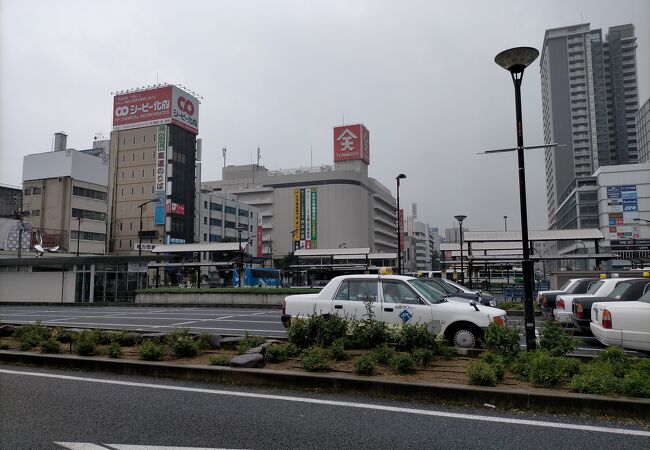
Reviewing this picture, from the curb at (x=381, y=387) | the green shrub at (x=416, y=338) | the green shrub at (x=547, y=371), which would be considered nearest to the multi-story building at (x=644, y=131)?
the green shrub at (x=416, y=338)

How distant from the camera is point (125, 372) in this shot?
7789mm

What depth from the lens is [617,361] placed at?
22.2ft

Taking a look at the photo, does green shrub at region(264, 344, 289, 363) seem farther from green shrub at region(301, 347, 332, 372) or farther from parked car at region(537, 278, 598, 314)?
parked car at region(537, 278, 598, 314)

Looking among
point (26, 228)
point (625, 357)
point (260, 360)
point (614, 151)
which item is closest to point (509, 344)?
point (625, 357)

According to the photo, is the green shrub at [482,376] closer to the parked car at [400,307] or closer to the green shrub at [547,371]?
the green shrub at [547,371]

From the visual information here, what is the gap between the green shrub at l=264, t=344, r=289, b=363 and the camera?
7.79m

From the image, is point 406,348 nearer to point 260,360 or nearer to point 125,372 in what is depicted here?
point 260,360

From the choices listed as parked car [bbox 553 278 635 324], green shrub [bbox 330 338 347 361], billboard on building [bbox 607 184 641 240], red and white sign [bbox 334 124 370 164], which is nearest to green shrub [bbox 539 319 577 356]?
green shrub [bbox 330 338 347 361]

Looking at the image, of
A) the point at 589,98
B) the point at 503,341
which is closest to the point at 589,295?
the point at 503,341

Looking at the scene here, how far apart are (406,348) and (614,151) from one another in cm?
14458

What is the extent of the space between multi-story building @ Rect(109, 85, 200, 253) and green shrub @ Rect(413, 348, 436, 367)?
70904mm

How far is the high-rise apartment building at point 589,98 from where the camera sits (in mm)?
127688

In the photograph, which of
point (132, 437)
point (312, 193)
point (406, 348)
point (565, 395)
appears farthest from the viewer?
point (312, 193)

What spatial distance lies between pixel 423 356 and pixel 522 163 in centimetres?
379
